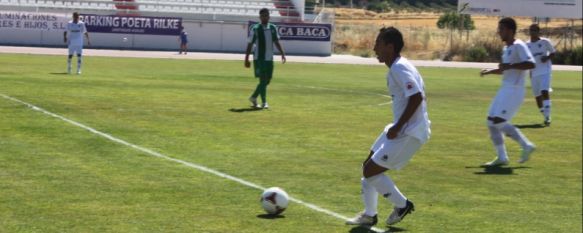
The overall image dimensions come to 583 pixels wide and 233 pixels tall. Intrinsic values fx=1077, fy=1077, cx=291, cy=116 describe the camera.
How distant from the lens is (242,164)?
14.7 metres

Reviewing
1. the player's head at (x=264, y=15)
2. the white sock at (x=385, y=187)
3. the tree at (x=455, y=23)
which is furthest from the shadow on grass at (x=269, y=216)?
the tree at (x=455, y=23)

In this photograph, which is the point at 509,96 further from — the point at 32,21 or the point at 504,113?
the point at 32,21

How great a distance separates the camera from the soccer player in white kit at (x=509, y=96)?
49.8 ft

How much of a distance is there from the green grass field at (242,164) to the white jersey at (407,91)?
113 centimetres

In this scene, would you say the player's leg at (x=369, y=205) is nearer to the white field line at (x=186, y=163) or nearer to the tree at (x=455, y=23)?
the white field line at (x=186, y=163)

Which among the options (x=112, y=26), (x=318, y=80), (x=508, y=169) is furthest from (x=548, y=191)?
(x=112, y=26)

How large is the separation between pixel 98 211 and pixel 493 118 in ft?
22.8

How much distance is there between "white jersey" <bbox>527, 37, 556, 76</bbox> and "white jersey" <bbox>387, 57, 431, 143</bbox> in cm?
1240

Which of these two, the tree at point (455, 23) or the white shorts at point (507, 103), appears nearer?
the white shorts at point (507, 103)

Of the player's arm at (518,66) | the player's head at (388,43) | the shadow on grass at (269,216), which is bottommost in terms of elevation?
the shadow on grass at (269,216)

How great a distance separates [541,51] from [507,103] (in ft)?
24.8

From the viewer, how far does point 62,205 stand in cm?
1096

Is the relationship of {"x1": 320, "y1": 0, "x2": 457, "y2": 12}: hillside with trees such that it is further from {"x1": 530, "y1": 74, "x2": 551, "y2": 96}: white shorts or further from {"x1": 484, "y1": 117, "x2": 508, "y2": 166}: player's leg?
{"x1": 484, "y1": 117, "x2": 508, "y2": 166}: player's leg

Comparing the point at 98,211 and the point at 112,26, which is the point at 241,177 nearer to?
the point at 98,211
